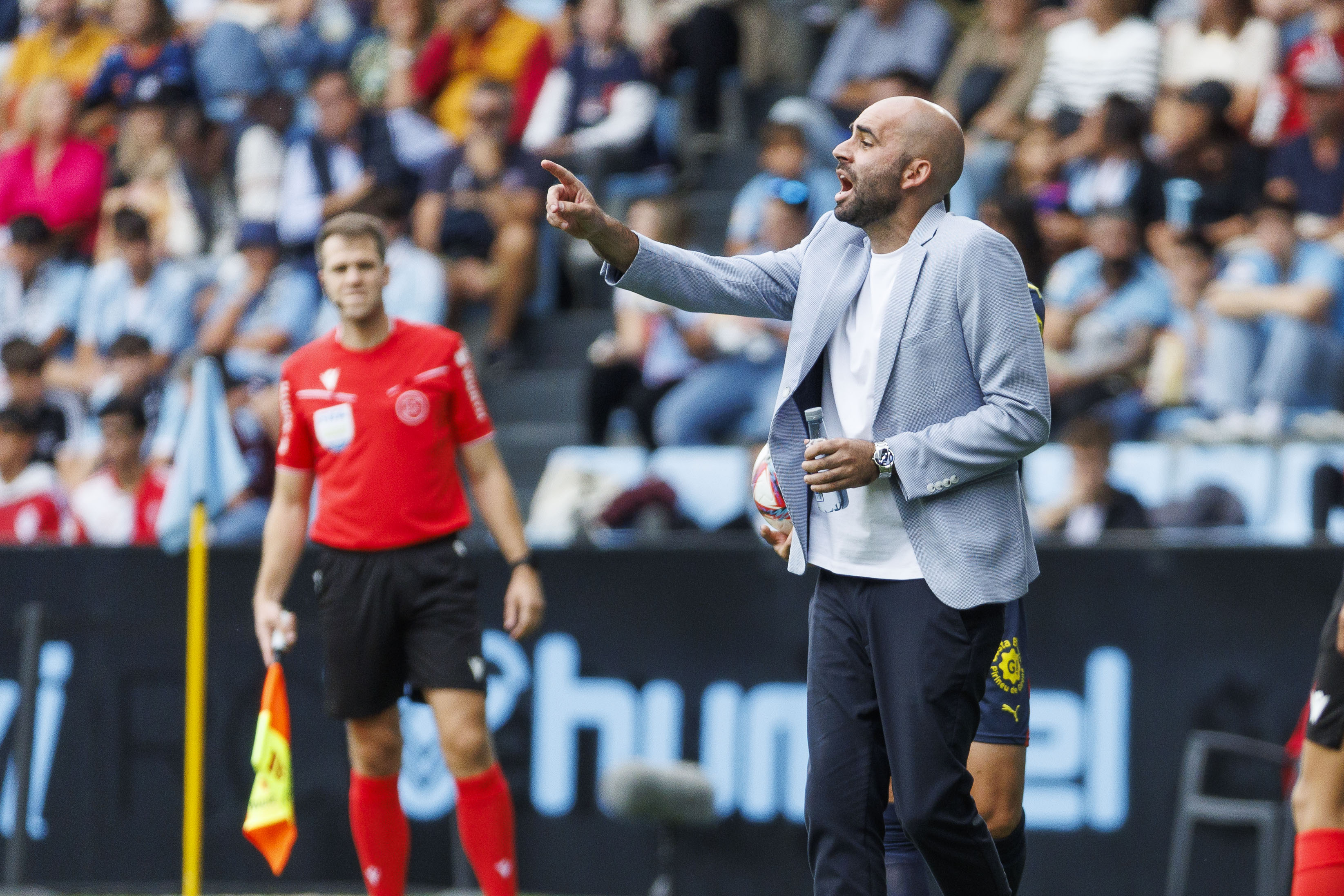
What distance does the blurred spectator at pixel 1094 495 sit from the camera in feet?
26.1

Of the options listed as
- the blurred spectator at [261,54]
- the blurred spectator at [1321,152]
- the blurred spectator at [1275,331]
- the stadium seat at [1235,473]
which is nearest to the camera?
the stadium seat at [1235,473]

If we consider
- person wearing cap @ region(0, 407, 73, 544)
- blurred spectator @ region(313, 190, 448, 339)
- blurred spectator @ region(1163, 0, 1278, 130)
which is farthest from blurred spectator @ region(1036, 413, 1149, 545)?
person wearing cap @ region(0, 407, 73, 544)

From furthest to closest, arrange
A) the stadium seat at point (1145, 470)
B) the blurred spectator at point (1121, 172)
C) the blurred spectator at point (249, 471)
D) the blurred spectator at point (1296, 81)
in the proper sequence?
1. the blurred spectator at point (1296, 81)
2. the blurred spectator at point (1121, 172)
3. the blurred spectator at point (249, 471)
4. the stadium seat at point (1145, 470)

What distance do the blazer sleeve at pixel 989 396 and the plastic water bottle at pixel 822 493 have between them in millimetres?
154

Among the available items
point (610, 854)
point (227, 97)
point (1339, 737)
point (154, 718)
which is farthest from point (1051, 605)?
point (227, 97)

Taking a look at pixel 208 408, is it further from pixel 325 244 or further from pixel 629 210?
pixel 629 210

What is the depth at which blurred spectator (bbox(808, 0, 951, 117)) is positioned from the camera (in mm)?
11486

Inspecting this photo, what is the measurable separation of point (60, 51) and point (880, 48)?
7064mm

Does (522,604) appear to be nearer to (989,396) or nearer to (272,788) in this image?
(272,788)

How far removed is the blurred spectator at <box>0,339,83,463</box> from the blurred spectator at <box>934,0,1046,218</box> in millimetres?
5774

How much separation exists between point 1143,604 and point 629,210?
448cm

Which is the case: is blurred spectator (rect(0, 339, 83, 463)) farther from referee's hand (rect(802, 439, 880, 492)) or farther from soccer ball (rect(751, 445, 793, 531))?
referee's hand (rect(802, 439, 880, 492))

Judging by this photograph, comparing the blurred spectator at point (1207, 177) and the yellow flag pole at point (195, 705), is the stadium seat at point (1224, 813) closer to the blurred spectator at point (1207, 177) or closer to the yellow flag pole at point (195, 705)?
the blurred spectator at point (1207, 177)

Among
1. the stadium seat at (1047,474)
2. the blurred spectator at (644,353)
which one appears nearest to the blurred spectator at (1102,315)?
the stadium seat at (1047,474)
